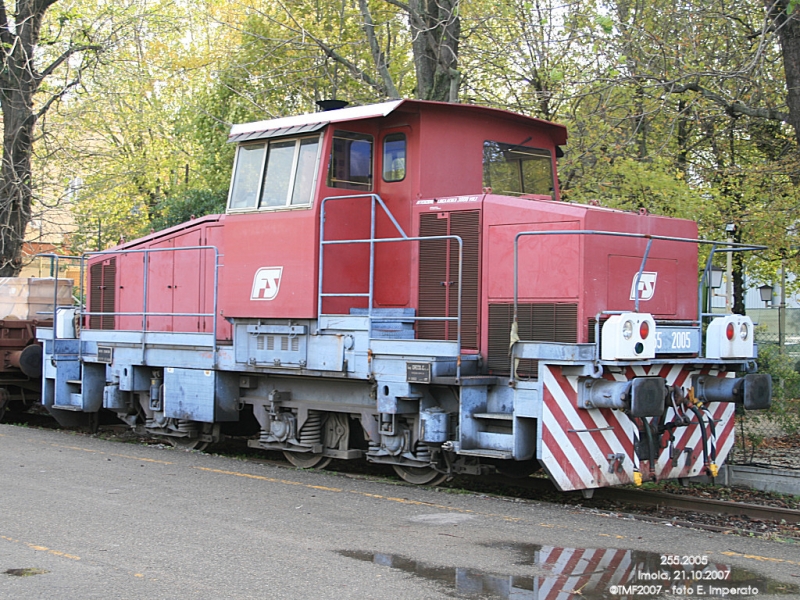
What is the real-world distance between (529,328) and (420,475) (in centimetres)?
191

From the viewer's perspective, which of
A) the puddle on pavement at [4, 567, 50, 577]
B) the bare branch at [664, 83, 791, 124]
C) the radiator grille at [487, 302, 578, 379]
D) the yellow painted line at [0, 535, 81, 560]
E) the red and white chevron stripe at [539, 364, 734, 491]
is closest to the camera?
the puddle on pavement at [4, 567, 50, 577]

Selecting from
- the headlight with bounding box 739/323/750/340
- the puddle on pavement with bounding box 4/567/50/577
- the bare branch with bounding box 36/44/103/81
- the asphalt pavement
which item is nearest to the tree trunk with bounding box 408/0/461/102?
the bare branch with bounding box 36/44/103/81

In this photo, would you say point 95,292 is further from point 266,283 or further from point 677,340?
point 677,340

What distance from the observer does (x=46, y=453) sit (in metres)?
10.5

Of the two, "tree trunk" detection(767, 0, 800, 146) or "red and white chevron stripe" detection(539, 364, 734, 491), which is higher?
"tree trunk" detection(767, 0, 800, 146)

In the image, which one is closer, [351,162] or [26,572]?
[26,572]

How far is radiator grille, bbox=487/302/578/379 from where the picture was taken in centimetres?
834

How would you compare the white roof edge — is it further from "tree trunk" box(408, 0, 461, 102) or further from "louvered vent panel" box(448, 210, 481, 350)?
"tree trunk" box(408, 0, 461, 102)

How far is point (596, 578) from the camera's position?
5680 mm

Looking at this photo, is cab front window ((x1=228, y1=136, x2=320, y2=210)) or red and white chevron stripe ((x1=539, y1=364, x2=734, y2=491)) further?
cab front window ((x1=228, y1=136, x2=320, y2=210))

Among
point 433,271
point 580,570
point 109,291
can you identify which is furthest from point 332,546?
point 109,291

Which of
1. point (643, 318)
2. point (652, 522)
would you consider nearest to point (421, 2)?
point (643, 318)

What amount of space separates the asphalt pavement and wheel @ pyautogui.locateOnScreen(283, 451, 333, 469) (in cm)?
102

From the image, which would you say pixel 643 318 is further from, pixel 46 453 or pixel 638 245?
pixel 46 453
